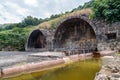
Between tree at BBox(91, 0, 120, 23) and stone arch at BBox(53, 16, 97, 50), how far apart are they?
2789 mm

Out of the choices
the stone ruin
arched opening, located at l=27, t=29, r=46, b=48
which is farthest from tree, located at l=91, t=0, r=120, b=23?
arched opening, located at l=27, t=29, r=46, b=48

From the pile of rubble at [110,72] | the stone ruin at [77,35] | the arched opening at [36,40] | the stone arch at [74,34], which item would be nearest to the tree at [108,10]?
the stone ruin at [77,35]

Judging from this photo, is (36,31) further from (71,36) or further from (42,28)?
(71,36)

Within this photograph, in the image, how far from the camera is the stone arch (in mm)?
14984

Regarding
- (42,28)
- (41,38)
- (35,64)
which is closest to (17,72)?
(35,64)

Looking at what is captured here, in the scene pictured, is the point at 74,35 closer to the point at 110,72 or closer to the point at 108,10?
the point at 108,10

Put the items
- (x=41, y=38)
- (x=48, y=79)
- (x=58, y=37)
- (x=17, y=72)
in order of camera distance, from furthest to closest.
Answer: (x=41, y=38) < (x=58, y=37) < (x=17, y=72) < (x=48, y=79)

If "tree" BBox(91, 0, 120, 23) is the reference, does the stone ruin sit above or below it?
below

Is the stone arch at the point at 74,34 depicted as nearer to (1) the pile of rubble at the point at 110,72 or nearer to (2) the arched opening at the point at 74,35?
(2) the arched opening at the point at 74,35

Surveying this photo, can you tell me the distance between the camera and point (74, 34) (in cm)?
1647

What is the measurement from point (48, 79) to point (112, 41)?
746 centimetres

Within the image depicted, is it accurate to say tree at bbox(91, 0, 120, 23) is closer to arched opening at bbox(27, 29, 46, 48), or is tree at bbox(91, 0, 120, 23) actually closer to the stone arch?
the stone arch

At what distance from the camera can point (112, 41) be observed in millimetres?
11359

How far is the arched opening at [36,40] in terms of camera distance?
19359 millimetres
